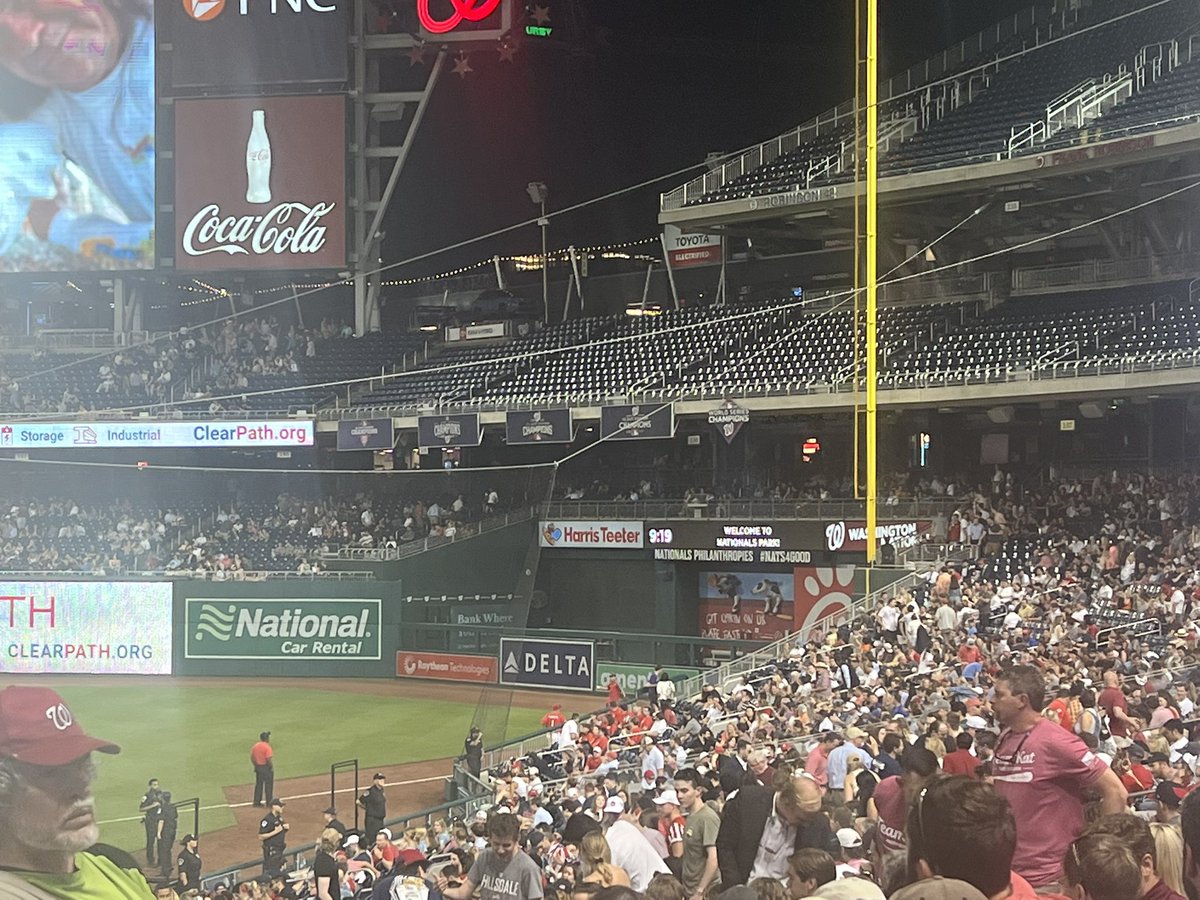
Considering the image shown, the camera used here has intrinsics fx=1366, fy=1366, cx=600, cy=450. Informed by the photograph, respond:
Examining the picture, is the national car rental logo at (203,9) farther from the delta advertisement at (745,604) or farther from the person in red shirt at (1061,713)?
the person in red shirt at (1061,713)

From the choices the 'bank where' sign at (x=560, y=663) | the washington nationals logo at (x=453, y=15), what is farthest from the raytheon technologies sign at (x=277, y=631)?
the washington nationals logo at (x=453, y=15)

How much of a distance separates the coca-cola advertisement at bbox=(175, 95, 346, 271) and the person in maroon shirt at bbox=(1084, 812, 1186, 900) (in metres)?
12.0

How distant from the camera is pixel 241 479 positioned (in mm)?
10781

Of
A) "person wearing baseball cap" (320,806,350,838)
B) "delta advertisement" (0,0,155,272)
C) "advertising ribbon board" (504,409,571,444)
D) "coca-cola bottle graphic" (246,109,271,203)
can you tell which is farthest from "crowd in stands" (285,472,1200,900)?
"coca-cola bottle graphic" (246,109,271,203)

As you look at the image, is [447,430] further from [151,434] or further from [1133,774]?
[1133,774]

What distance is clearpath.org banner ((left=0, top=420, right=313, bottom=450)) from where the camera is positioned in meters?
7.82

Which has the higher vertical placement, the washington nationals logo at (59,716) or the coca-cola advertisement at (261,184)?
the coca-cola advertisement at (261,184)

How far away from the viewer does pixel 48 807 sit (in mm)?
2379

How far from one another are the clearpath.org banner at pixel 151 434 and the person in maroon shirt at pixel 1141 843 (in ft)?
20.0

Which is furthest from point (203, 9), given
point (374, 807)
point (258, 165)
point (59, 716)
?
point (59, 716)

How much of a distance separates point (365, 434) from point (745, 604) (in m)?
4.41

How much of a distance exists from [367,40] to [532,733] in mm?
8861

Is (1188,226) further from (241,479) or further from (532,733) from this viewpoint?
(241,479)

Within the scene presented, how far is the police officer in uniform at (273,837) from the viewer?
5.55 m
